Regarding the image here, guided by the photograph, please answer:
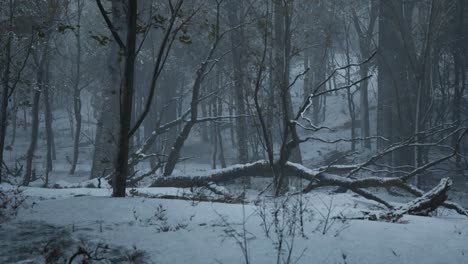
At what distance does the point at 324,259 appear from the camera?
2557 millimetres

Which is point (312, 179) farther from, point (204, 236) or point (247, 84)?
point (204, 236)

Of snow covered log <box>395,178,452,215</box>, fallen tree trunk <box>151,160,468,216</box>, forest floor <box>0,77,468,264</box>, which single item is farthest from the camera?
fallen tree trunk <box>151,160,468,216</box>

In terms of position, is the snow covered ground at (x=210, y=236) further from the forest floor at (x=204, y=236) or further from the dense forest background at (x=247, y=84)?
the dense forest background at (x=247, y=84)

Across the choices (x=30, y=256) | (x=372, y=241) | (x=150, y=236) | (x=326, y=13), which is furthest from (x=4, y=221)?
(x=326, y=13)

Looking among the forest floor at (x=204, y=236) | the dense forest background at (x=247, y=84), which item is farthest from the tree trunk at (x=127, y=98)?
the forest floor at (x=204, y=236)

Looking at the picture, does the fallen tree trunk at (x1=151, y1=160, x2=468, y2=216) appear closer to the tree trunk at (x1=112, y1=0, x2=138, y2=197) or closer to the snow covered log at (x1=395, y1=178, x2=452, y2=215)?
the snow covered log at (x1=395, y1=178, x2=452, y2=215)

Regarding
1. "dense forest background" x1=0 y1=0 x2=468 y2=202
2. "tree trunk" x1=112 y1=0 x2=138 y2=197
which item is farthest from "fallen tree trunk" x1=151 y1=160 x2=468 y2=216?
"tree trunk" x1=112 y1=0 x2=138 y2=197

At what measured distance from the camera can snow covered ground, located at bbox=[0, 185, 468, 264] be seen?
260cm

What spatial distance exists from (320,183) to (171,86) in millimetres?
25145

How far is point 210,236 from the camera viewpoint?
302 centimetres

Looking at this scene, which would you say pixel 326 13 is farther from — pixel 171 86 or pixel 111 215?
pixel 111 215

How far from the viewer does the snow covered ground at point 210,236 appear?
8.52 ft

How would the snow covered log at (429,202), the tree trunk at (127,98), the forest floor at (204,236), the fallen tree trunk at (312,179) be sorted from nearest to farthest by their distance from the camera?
1. the forest floor at (204,236)
2. the tree trunk at (127,98)
3. the snow covered log at (429,202)
4. the fallen tree trunk at (312,179)

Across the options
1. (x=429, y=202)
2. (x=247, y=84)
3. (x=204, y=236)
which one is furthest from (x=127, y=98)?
(x=247, y=84)
